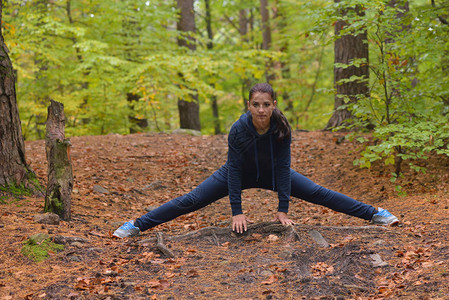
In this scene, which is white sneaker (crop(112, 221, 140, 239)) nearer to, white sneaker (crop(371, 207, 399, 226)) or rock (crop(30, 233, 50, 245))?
rock (crop(30, 233, 50, 245))

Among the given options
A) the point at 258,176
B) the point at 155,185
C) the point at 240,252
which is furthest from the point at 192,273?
the point at 155,185

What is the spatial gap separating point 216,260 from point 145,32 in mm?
10404

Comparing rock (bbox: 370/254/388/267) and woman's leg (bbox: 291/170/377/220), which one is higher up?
woman's leg (bbox: 291/170/377/220)

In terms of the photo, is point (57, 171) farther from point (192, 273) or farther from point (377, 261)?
point (377, 261)

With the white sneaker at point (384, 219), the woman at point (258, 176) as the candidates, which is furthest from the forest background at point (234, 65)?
the woman at point (258, 176)

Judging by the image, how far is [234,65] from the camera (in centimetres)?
1212

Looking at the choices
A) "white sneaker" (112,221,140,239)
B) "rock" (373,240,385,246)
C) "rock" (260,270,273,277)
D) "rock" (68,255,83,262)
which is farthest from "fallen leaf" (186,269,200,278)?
"rock" (373,240,385,246)

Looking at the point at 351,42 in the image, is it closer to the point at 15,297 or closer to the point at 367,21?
the point at 367,21

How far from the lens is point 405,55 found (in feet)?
20.1

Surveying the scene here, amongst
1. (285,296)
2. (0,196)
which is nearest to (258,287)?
(285,296)

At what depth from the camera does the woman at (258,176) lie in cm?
400

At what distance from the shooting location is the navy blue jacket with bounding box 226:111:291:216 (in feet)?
13.3

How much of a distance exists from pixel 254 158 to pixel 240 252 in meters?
0.97

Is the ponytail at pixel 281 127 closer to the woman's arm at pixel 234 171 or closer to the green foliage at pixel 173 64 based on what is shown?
the woman's arm at pixel 234 171
